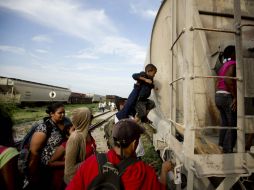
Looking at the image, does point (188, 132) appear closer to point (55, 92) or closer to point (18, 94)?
point (18, 94)

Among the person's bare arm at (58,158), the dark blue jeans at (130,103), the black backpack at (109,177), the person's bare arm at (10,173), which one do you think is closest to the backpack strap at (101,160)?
the black backpack at (109,177)

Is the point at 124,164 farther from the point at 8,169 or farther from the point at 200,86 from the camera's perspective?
the point at 200,86

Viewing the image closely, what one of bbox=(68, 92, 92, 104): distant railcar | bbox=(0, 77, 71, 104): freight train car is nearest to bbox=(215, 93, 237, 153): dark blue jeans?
bbox=(0, 77, 71, 104): freight train car

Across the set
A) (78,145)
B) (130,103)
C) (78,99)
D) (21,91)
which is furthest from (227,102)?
(78,99)

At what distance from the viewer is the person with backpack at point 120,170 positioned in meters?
1.77

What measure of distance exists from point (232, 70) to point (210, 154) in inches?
43.2

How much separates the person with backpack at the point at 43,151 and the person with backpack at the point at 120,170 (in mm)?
1518

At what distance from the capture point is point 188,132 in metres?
2.61

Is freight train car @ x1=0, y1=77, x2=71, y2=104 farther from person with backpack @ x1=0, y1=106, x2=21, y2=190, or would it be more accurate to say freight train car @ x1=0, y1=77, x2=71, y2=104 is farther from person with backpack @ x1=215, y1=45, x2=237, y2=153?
person with backpack @ x1=215, y1=45, x2=237, y2=153

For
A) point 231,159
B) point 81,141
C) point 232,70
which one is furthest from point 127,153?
point 232,70

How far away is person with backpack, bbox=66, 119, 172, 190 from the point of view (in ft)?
5.80

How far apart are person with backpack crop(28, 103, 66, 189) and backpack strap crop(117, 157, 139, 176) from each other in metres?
1.74

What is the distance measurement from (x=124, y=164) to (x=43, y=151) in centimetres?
194

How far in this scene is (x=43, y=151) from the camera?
3.44 metres
